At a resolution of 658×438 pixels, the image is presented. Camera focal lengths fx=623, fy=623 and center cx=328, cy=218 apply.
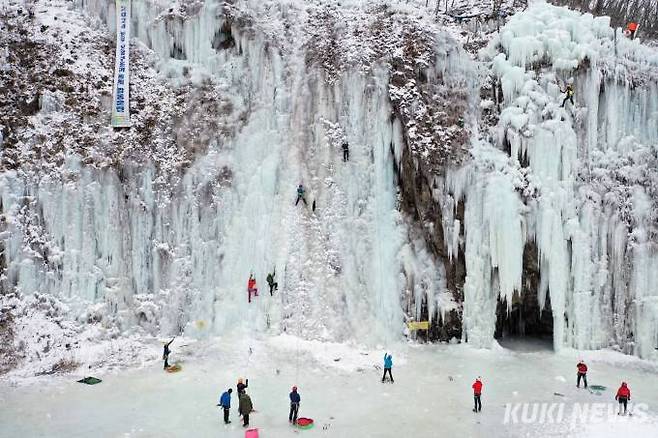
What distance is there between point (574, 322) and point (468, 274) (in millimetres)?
3410

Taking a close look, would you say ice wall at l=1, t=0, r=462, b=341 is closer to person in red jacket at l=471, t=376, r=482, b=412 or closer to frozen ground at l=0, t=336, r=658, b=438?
frozen ground at l=0, t=336, r=658, b=438

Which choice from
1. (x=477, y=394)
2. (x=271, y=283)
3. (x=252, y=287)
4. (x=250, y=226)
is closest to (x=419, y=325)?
(x=271, y=283)

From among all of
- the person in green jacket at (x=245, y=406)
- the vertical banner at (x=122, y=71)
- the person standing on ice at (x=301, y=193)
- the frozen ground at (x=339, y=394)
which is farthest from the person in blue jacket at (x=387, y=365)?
the vertical banner at (x=122, y=71)

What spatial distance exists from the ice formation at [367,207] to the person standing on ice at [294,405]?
17.0ft

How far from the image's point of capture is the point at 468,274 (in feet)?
63.1

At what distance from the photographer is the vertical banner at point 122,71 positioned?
68.9 feet

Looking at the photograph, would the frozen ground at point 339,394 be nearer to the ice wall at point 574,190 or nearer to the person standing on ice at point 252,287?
the ice wall at point 574,190

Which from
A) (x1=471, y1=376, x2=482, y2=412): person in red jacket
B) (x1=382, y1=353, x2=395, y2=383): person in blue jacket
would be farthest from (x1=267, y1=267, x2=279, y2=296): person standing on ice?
(x1=471, y1=376, x2=482, y2=412): person in red jacket

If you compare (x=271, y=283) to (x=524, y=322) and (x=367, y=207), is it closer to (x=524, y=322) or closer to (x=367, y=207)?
(x=367, y=207)

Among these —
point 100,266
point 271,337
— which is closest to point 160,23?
point 100,266

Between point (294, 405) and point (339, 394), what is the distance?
210cm

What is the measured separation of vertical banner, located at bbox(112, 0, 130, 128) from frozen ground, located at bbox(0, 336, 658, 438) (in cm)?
799

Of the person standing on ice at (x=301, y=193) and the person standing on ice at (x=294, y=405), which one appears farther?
the person standing on ice at (x=301, y=193)

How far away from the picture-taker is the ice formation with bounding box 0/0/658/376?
18781mm
